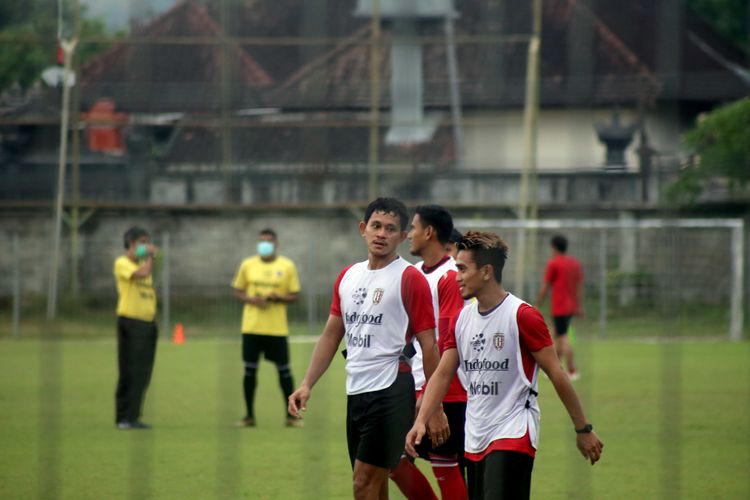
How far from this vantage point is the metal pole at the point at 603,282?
25.0 meters

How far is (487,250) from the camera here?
18.6 ft

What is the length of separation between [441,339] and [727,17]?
34213 millimetres

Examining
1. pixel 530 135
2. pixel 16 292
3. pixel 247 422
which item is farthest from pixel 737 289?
pixel 16 292

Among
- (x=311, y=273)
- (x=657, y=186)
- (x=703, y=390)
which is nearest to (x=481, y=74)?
(x=657, y=186)

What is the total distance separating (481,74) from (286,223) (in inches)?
262

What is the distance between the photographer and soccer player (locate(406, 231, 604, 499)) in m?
5.45

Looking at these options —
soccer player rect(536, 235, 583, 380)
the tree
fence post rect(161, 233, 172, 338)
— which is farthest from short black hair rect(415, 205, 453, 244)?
the tree

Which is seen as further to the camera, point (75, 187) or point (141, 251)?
Result: point (75, 187)

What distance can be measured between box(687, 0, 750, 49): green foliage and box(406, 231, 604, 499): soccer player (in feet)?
110

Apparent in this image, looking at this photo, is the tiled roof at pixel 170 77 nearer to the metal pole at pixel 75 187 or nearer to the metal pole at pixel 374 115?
the metal pole at pixel 75 187

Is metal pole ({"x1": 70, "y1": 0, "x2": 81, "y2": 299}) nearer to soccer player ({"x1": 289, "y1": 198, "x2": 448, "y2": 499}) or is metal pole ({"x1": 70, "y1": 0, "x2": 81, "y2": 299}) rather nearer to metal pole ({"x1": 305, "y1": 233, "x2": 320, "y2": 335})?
metal pole ({"x1": 305, "y1": 233, "x2": 320, "y2": 335})

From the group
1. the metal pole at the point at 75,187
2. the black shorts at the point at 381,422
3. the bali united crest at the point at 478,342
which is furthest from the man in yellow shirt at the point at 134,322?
the metal pole at the point at 75,187

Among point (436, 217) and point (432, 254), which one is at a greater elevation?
point (436, 217)

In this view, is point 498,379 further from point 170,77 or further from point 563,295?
point 170,77
